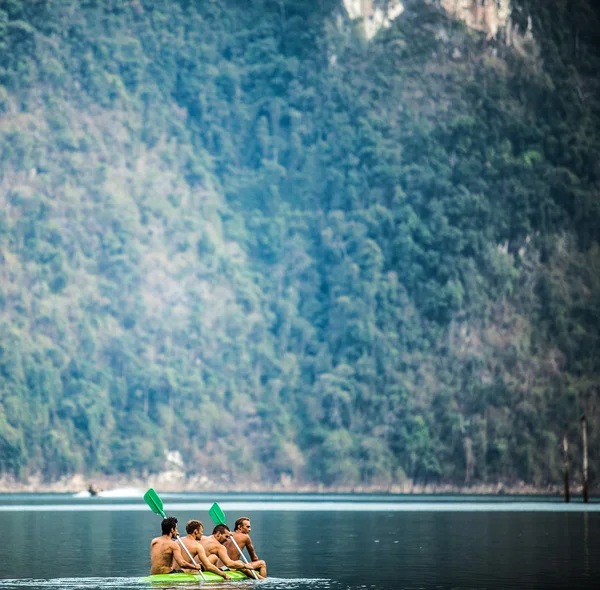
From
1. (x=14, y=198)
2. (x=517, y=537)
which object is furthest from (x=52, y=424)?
(x=517, y=537)

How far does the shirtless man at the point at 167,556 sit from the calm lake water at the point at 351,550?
705 mm

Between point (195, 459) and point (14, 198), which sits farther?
point (14, 198)

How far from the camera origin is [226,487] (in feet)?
557

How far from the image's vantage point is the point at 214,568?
39281mm

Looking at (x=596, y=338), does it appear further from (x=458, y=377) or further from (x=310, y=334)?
(x=310, y=334)

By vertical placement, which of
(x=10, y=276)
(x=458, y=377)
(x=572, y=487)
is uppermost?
(x=10, y=276)

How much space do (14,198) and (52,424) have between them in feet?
119

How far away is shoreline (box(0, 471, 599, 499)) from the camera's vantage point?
162625mm

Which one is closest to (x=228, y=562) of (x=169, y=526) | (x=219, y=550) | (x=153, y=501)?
(x=219, y=550)

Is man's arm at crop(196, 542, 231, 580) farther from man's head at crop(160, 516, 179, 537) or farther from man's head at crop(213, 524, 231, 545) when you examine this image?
man's head at crop(160, 516, 179, 537)

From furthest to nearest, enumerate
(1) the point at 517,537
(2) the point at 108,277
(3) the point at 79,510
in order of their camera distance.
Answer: (2) the point at 108,277, (3) the point at 79,510, (1) the point at 517,537

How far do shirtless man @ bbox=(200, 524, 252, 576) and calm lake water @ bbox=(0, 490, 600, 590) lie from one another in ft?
2.41

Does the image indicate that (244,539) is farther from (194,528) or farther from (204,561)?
(194,528)

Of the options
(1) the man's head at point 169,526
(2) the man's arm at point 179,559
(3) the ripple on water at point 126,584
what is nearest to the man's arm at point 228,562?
(3) the ripple on water at point 126,584
